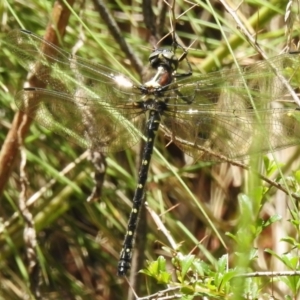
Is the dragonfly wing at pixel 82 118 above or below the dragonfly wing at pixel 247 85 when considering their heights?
below

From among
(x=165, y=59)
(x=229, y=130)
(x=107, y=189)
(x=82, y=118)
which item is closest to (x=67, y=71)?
(x=82, y=118)

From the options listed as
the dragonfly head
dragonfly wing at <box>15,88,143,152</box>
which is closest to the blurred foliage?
the dragonfly head

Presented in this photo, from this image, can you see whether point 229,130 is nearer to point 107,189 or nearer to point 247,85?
point 247,85

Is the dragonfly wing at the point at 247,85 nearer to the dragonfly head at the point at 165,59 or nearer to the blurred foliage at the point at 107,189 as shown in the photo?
the dragonfly head at the point at 165,59

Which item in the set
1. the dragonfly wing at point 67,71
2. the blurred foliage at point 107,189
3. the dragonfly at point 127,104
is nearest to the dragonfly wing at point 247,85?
the dragonfly at point 127,104

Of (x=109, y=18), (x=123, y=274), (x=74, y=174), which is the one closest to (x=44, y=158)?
(x=74, y=174)

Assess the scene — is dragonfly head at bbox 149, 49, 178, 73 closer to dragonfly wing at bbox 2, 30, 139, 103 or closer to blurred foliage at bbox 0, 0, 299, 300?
dragonfly wing at bbox 2, 30, 139, 103

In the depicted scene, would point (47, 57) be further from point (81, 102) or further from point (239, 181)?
point (239, 181)

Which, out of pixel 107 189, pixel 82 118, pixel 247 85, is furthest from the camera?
pixel 107 189
